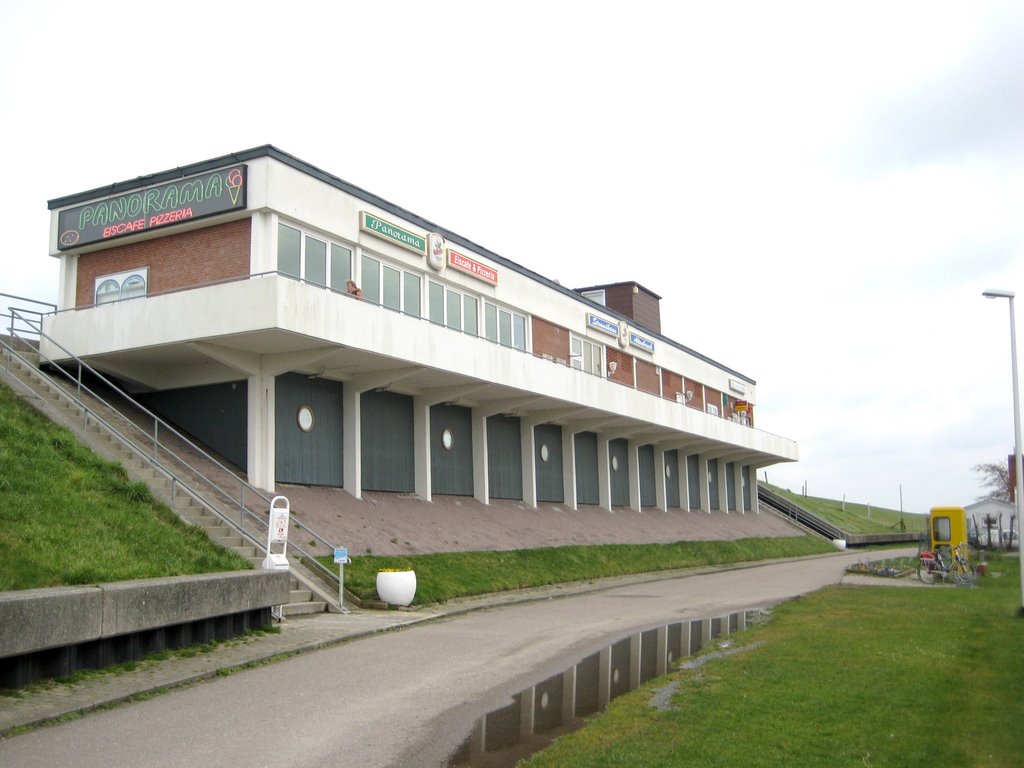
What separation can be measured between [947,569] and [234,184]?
2080cm

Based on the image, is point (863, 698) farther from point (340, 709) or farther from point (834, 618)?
point (834, 618)

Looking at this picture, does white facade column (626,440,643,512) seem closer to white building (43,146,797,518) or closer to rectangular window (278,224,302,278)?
white building (43,146,797,518)

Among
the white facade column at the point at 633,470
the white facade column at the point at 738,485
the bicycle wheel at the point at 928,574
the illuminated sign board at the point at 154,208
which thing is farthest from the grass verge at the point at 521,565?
the white facade column at the point at 738,485

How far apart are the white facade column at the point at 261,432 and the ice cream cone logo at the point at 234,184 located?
4076mm

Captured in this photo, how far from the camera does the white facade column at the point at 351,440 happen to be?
24797mm

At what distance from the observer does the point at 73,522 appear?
14.3 m

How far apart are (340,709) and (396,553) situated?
12529mm

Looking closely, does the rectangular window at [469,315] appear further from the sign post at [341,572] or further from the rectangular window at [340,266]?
the sign post at [341,572]

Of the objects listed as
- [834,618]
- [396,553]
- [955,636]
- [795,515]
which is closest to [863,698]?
[955,636]

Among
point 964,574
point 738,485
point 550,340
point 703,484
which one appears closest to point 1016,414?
point 964,574

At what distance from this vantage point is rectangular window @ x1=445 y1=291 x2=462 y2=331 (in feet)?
94.8

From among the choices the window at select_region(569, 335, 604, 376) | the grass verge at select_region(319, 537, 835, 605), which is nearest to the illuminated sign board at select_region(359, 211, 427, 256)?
the grass verge at select_region(319, 537, 835, 605)

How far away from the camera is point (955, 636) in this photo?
14.6 meters

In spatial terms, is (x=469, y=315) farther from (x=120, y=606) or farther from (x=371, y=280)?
(x=120, y=606)
